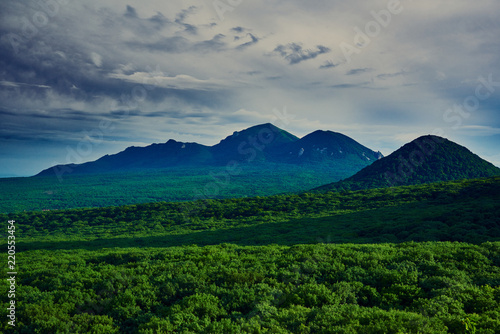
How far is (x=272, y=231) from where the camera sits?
4150 centimetres

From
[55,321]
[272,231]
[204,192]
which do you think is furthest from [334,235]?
[204,192]

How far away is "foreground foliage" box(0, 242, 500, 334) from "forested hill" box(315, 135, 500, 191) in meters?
99.9

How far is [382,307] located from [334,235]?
22780 mm

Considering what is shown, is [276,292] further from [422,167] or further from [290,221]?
[422,167]

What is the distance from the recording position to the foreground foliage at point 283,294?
1067cm

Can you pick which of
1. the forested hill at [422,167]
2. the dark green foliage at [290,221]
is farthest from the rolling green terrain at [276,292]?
the forested hill at [422,167]

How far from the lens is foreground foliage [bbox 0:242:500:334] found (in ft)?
35.0

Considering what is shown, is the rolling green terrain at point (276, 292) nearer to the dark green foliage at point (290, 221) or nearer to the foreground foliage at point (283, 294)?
the foreground foliage at point (283, 294)

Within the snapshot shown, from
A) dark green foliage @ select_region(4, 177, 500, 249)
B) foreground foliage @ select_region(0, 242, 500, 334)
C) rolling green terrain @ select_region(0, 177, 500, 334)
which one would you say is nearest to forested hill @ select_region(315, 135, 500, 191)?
dark green foliage @ select_region(4, 177, 500, 249)

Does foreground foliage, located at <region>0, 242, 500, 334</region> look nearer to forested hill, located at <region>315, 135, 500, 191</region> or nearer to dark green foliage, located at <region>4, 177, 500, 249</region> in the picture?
dark green foliage, located at <region>4, 177, 500, 249</region>

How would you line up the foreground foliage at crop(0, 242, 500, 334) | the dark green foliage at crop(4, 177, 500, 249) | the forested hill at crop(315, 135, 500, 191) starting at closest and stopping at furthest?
the foreground foliage at crop(0, 242, 500, 334) → the dark green foliage at crop(4, 177, 500, 249) → the forested hill at crop(315, 135, 500, 191)

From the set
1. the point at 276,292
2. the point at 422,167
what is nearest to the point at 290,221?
the point at 276,292

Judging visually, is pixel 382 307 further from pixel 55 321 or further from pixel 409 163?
pixel 409 163

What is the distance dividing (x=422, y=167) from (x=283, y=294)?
140440 mm
